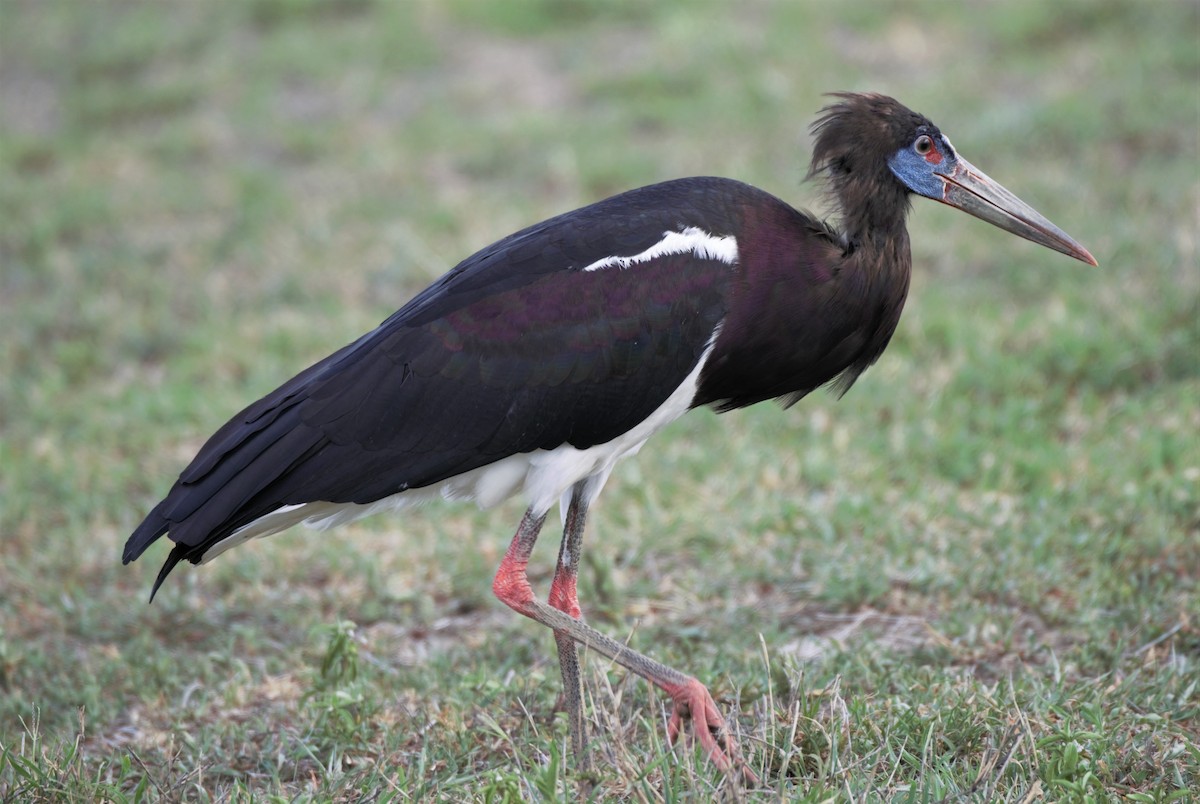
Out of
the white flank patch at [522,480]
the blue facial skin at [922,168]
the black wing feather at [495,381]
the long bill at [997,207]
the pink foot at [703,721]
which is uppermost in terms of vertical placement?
the blue facial skin at [922,168]

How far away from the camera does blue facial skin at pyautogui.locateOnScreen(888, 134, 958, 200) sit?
3.46m

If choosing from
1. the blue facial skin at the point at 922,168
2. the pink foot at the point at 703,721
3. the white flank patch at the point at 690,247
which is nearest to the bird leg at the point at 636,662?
the pink foot at the point at 703,721

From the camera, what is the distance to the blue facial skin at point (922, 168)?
3461 millimetres

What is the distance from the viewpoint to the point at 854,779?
2.78m

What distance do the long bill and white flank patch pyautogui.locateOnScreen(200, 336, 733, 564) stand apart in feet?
2.62

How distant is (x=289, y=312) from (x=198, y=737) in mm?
3222

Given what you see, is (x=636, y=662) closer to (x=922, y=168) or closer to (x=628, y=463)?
(x=922, y=168)

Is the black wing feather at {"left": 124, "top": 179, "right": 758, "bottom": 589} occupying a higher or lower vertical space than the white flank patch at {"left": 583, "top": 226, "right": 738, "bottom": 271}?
lower

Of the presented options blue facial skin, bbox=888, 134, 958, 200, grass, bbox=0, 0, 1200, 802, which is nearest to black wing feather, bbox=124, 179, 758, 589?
blue facial skin, bbox=888, 134, 958, 200

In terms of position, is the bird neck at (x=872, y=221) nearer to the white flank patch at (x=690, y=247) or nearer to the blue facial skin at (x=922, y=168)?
the blue facial skin at (x=922, y=168)

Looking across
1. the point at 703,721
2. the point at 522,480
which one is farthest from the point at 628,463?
the point at 703,721

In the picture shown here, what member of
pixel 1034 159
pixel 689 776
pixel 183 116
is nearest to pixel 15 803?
pixel 689 776

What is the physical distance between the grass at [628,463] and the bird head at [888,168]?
0.41ft

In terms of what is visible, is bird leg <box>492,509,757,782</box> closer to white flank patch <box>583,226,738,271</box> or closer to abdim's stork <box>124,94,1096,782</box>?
abdim's stork <box>124,94,1096,782</box>
